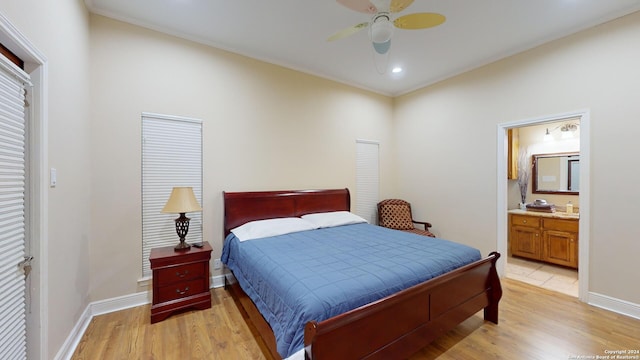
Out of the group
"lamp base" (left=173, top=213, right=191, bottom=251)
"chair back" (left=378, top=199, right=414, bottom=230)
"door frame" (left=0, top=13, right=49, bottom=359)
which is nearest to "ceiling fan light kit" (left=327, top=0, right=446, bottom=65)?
"door frame" (left=0, top=13, right=49, bottom=359)

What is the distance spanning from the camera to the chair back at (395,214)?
14.6 ft

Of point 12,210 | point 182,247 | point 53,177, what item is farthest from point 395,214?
point 12,210

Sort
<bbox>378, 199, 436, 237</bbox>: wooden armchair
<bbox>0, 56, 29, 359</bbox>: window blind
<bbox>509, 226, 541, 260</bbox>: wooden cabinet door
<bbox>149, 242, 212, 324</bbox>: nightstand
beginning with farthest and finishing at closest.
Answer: <bbox>378, 199, 436, 237</bbox>: wooden armchair → <bbox>509, 226, 541, 260</bbox>: wooden cabinet door → <bbox>149, 242, 212, 324</bbox>: nightstand → <bbox>0, 56, 29, 359</bbox>: window blind

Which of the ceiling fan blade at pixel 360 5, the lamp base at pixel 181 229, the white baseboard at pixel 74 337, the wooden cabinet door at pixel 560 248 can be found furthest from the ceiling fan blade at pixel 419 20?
the wooden cabinet door at pixel 560 248

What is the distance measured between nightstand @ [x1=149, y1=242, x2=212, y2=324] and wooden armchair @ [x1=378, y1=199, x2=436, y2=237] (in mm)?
3013

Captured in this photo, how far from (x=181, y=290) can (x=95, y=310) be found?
2.85 feet

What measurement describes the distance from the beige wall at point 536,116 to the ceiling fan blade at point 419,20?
204 centimetres

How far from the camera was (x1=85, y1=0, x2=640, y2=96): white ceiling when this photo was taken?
2457 mm

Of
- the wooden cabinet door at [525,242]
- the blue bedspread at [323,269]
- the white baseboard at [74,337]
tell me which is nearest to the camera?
the blue bedspread at [323,269]

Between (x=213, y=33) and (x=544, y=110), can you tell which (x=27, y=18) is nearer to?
(x=213, y=33)

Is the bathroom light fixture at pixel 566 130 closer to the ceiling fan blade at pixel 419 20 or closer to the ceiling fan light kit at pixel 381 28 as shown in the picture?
the ceiling fan blade at pixel 419 20

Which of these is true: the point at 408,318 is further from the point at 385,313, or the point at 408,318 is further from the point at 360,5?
the point at 360,5

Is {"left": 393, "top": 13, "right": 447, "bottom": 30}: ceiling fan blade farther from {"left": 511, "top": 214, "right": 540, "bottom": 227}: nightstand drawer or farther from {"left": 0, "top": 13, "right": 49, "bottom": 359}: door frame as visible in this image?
{"left": 511, "top": 214, "right": 540, "bottom": 227}: nightstand drawer

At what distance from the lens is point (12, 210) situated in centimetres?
141
